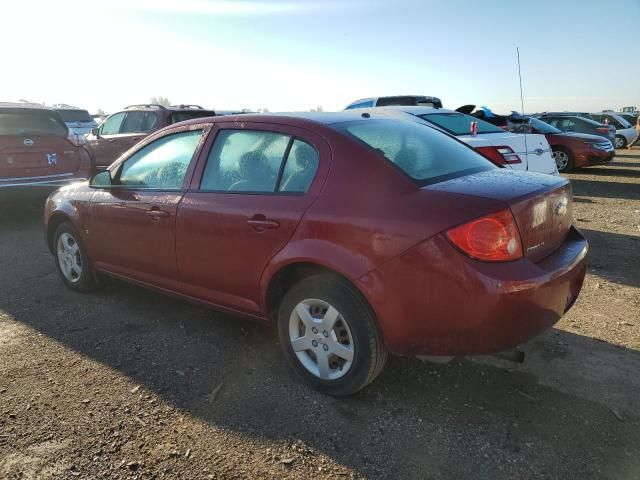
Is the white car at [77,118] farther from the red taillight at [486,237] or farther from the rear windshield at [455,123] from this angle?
the red taillight at [486,237]

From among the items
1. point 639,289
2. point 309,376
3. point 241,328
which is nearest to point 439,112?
point 639,289

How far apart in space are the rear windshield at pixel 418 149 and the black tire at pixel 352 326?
705 millimetres

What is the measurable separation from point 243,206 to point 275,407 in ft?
3.91

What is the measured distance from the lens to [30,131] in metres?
7.45

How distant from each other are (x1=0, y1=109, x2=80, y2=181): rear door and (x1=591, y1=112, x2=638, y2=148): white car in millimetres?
21358

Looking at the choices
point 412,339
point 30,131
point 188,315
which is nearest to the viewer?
point 412,339

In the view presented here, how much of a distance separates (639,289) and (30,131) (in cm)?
791

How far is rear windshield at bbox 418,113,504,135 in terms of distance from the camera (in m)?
7.53

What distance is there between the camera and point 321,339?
9.37 ft

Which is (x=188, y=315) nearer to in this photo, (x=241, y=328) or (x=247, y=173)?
(x=241, y=328)

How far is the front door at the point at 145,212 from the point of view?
11.8ft

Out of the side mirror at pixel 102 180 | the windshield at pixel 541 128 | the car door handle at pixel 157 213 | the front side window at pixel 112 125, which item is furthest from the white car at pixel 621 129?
the car door handle at pixel 157 213

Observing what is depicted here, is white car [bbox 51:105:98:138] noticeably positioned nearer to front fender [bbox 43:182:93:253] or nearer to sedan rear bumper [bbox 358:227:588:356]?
front fender [bbox 43:182:93:253]

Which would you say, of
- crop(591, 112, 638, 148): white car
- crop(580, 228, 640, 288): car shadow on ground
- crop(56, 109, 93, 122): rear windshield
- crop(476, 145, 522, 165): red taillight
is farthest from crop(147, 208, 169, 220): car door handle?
crop(591, 112, 638, 148): white car
